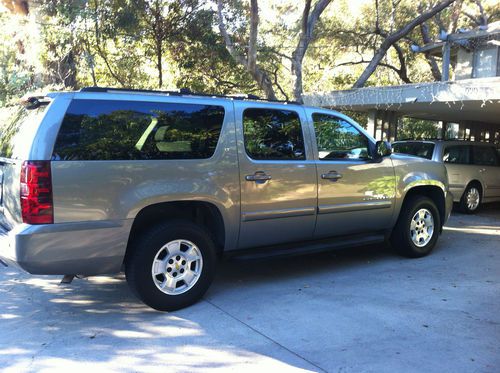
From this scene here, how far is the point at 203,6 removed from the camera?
579 inches

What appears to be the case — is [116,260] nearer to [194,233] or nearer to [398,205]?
[194,233]

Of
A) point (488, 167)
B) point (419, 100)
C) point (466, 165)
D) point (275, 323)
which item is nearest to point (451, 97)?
point (419, 100)

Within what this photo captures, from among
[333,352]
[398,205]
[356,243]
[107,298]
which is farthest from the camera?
[398,205]

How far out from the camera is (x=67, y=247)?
12.4 ft

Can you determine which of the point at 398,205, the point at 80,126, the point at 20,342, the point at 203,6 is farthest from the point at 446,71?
the point at 20,342

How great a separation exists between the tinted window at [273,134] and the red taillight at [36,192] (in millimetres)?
1946

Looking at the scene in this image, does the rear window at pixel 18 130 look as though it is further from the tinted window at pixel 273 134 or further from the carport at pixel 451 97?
the carport at pixel 451 97

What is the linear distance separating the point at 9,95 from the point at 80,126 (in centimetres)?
1223

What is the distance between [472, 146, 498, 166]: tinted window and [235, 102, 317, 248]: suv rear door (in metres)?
7.00

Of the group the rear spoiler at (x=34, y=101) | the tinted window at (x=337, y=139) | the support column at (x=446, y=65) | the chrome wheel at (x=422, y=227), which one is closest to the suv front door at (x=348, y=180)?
the tinted window at (x=337, y=139)

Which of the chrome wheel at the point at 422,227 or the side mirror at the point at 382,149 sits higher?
the side mirror at the point at 382,149

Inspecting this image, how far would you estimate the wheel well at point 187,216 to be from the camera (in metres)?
4.29

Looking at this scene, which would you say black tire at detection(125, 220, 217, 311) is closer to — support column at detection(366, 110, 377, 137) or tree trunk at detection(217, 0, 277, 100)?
tree trunk at detection(217, 0, 277, 100)

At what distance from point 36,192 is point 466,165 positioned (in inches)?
367
